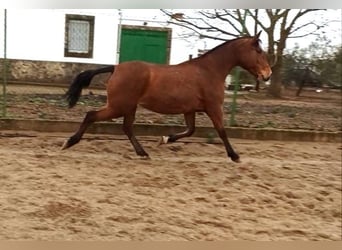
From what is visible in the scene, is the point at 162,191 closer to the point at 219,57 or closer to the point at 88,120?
the point at 88,120

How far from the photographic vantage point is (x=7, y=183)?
97cm

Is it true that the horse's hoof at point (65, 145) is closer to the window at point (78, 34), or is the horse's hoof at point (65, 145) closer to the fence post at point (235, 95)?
the window at point (78, 34)

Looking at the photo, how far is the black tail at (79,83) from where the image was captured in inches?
38.7

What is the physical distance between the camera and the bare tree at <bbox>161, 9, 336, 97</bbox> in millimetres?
1014

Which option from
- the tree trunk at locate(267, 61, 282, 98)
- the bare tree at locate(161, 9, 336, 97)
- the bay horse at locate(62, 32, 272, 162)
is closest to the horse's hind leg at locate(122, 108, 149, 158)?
the bay horse at locate(62, 32, 272, 162)

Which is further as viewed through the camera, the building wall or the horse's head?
the horse's head

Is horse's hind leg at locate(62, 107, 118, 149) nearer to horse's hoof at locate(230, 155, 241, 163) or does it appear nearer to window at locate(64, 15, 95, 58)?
window at locate(64, 15, 95, 58)

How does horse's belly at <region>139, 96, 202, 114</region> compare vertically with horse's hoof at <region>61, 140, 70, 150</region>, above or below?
above

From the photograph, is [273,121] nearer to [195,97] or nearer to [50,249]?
[195,97]

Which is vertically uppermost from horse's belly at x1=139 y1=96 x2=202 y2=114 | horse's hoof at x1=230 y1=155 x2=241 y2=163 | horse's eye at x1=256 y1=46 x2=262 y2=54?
horse's eye at x1=256 y1=46 x2=262 y2=54

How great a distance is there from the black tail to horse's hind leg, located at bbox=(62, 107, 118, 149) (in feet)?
0.14

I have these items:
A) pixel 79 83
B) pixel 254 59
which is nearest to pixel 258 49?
pixel 254 59

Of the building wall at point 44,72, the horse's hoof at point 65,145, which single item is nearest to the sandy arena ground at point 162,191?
the horse's hoof at point 65,145

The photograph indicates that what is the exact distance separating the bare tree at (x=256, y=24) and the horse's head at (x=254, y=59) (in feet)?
0.07
